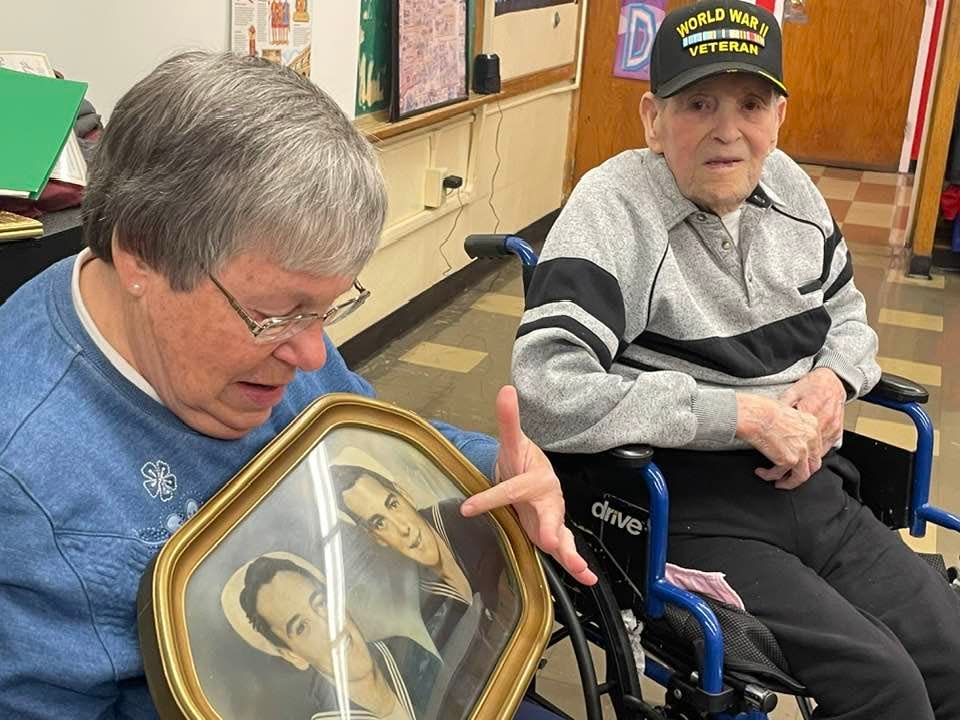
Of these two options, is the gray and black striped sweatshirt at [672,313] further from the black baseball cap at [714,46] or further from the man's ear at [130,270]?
the man's ear at [130,270]

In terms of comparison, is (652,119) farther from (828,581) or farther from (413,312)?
(413,312)

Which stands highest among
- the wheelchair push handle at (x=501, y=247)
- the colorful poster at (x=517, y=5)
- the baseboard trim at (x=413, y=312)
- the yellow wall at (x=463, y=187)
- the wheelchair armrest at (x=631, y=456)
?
the colorful poster at (x=517, y=5)

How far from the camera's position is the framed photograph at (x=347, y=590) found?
0.89m

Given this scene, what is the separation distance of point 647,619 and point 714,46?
0.86 m

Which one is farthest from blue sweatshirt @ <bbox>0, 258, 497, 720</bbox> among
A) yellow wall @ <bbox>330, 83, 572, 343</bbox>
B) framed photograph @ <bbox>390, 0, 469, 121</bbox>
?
framed photograph @ <bbox>390, 0, 469, 121</bbox>

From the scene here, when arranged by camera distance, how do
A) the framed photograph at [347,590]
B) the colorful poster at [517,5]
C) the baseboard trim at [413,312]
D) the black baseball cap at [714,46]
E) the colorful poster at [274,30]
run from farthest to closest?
the colorful poster at [517,5] < the baseboard trim at [413,312] < the colorful poster at [274,30] < the black baseball cap at [714,46] < the framed photograph at [347,590]

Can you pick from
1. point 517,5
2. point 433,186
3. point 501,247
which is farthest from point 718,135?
point 517,5

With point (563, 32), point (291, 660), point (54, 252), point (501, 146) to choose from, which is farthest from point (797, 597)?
point (563, 32)

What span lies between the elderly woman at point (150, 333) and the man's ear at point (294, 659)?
0.14 meters

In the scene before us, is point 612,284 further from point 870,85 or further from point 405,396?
point 870,85

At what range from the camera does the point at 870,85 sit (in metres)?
7.16

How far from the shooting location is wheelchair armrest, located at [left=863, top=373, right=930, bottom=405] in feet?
5.86

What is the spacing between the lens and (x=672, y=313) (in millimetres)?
1638

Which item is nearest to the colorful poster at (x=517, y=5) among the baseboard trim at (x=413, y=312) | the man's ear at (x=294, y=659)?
the baseboard trim at (x=413, y=312)
